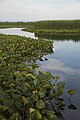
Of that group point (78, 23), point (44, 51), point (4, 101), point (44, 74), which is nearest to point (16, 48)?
point (44, 51)

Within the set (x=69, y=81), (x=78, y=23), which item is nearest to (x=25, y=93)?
(x=69, y=81)

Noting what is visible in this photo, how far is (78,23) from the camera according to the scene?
48.2 m

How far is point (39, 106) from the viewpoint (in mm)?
5160

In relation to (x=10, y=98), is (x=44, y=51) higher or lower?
lower

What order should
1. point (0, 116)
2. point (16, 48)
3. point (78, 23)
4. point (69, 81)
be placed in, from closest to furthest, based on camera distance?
point (0, 116)
point (69, 81)
point (16, 48)
point (78, 23)

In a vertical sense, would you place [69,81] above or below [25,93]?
below

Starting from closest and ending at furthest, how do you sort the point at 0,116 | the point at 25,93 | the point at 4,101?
the point at 0,116 < the point at 4,101 < the point at 25,93

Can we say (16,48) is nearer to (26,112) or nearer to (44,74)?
(44,74)

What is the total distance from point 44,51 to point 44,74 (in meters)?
11.3

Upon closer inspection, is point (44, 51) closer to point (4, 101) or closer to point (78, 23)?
point (4, 101)

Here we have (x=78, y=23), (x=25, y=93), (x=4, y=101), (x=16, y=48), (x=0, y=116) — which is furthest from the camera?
(x=78, y=23)

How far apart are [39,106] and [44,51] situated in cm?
1335

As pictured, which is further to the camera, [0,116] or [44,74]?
[44,74]

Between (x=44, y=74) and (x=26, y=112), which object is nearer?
(x=26, y=112)
